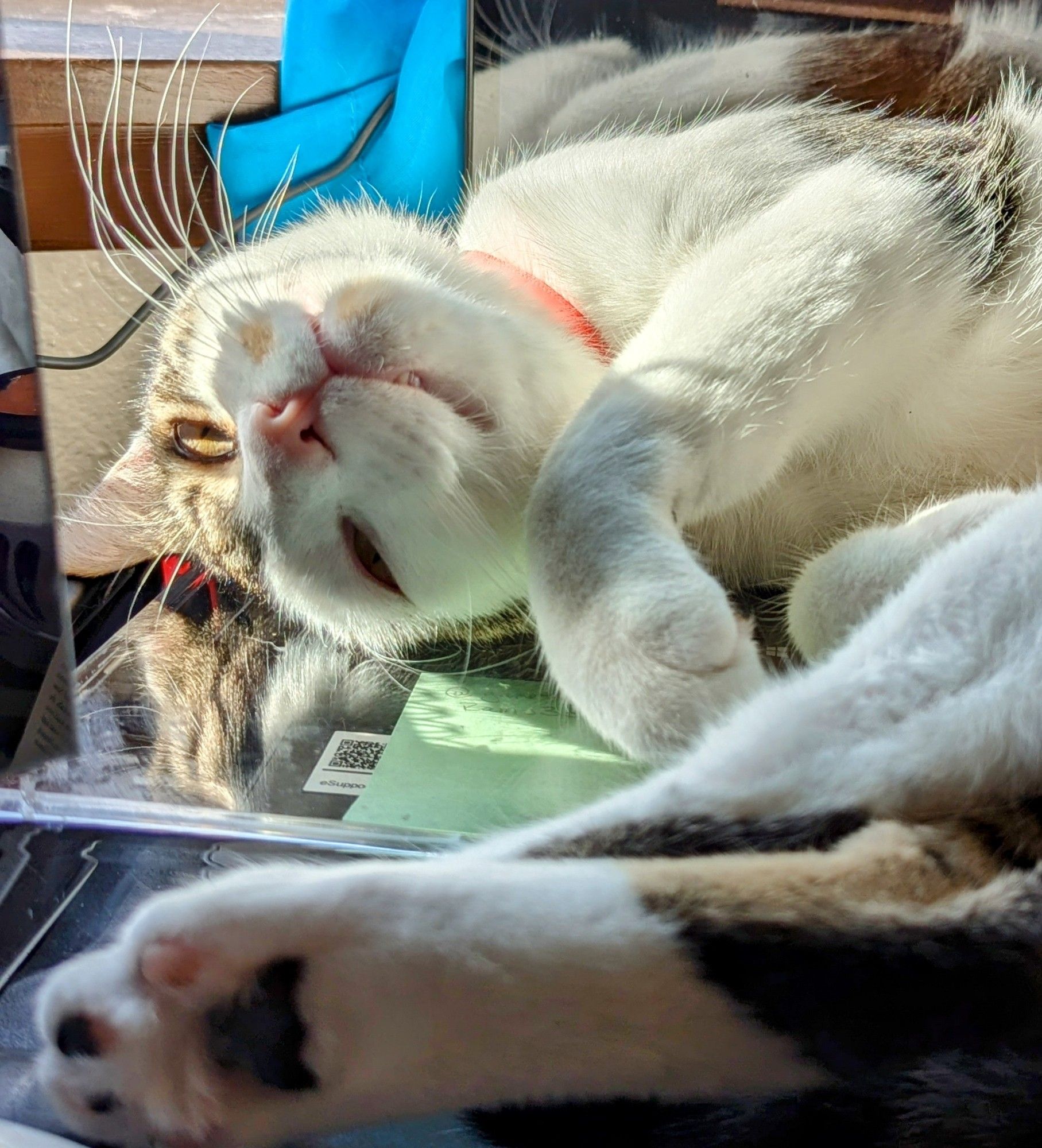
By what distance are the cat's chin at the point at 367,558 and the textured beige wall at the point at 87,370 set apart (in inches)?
7.8

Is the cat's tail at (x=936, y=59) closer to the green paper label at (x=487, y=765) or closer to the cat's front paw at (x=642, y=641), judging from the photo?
the cat's front paw at (x=642, y=641)

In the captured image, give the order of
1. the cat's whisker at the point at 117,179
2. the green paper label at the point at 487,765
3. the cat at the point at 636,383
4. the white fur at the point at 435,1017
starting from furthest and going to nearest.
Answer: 1. the cat's whisker at the point at 117,179
2. the cat at the point at 636,383
3. the green paper label at the point at 487,765
4. the white fur at the point at 435,1017

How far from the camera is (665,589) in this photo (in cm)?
59

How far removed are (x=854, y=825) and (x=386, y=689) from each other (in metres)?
0.42

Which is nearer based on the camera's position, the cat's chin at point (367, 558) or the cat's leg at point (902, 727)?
the cat's leg at point (902, 727)

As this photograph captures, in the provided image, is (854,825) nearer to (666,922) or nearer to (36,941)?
(666,922)

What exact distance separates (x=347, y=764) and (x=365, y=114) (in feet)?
2.07

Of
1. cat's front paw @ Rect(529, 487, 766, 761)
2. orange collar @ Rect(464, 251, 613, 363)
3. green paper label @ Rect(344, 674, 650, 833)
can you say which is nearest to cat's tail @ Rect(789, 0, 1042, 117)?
orange collar @ Rect(464, 251, 613, 363)

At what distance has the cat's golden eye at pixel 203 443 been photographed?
0.87m


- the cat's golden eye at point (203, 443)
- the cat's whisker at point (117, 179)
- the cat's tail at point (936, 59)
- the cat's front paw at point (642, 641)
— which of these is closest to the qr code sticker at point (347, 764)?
the cat's front paw at point (642, 641)

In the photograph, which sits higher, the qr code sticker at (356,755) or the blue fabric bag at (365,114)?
the blue fabric bag at (365,114)

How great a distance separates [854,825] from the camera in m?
0.35

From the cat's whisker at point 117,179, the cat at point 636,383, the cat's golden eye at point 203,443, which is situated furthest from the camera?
the cat's golden eye at point 203,443

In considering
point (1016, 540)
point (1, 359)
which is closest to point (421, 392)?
point (1, 359)
